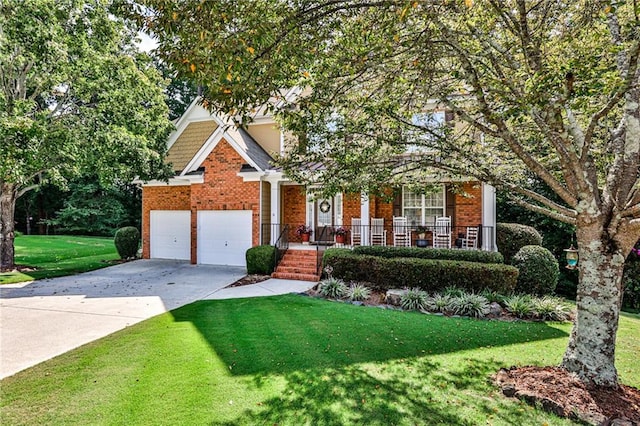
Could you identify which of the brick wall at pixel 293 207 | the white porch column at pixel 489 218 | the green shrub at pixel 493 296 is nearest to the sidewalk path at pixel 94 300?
the brick wall at pixel 293 207

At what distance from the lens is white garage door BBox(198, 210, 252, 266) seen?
14.4 metres

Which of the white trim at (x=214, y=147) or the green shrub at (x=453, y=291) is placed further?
the white trim at (x=214, y=147)

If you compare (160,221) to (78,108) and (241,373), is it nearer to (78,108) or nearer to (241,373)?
(78,108)

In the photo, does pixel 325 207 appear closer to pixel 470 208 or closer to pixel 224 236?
pixel 224 236

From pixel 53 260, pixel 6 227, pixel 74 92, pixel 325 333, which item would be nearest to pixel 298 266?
pixel 325 333

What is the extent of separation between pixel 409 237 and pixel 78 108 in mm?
13784

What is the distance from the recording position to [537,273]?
9.83m

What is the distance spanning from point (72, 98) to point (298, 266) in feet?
38.4

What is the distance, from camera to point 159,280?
38.3ft

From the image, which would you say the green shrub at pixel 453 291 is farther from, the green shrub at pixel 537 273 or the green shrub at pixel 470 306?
the green shrub at pixel 537 273

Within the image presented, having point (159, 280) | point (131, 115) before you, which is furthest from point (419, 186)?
point (131, 115)

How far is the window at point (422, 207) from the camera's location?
1398 centimetres

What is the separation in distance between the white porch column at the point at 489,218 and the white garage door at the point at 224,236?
9.46 meters

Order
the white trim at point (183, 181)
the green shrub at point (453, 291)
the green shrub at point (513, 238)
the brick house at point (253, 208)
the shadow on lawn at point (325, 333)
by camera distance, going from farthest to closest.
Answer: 1. the white trim at point (183, 181)
2. the brick house at point (253, 208)
3. the green shrub at point (513, 238)
4. the green shrub at point (453, 291)
5. the shadow on lawn at point (325, 333)
